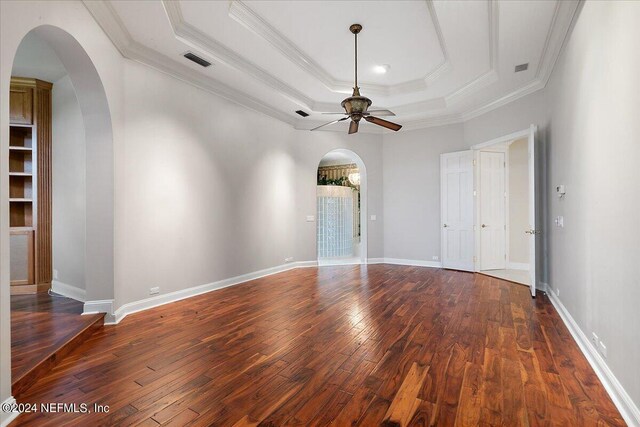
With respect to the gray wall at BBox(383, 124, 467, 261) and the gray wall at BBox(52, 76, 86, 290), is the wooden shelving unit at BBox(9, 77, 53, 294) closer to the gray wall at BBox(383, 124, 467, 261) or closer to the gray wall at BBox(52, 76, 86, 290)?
the gray wall at BBox(52, 76, 86, 290)

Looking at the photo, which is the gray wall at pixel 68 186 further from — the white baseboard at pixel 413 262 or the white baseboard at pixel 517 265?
the white baseboard at pixel 517 265

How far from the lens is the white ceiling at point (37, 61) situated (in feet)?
11.0

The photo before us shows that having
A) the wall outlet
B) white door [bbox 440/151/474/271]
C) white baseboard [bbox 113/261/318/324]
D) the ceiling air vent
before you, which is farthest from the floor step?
white door [bbox 440/151/474/271]

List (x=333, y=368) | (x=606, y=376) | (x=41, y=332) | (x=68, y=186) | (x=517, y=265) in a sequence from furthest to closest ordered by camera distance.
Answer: (x=517, y=265)
(x=68, y=186)
(x=41, y=332)
(x=333, y=368)
(x=606, y=376)

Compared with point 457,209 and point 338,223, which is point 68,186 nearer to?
point 338,223

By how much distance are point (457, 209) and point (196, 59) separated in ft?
17.6

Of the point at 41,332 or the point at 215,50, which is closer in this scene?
the point at 41,332

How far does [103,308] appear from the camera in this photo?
125 inches

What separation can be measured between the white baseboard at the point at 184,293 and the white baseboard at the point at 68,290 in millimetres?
674

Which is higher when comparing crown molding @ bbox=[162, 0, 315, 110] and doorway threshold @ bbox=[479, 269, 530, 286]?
crown molding @ bbox=[162, 0, 315, 110]

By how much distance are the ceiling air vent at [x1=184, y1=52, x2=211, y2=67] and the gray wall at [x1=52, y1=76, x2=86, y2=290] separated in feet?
5.16

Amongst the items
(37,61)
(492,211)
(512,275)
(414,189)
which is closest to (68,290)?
(37,61)

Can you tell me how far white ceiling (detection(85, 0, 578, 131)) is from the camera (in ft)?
10.2

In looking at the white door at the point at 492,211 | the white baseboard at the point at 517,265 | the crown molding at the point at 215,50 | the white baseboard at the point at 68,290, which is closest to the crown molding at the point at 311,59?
the crown molding at the point at 215,50
